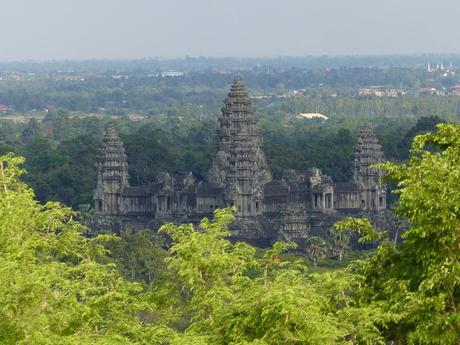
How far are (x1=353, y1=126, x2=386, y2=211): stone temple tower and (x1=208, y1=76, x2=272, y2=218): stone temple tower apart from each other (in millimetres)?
6341

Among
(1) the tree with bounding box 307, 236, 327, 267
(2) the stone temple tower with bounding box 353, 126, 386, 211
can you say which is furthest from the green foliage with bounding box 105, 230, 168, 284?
(2) the stone temple tower with bounding box 353, 126, 386, 211

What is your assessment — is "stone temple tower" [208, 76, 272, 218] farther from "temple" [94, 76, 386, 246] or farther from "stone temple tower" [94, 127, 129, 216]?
"stone temple tower" [94, 127, 129, 216]

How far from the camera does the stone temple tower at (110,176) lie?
109m

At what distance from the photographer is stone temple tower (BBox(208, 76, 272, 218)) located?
10256 centimetres

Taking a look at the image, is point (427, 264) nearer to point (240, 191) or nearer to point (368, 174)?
point (240, 191)

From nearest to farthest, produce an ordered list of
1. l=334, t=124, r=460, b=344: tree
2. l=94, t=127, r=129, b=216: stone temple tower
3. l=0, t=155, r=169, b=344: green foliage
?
l=0, t=155, r=169, b=344: green foliage → l=334, t=124, r=460, b=344: tree → l=94, t=127, r=129, b=216: stone temple tower

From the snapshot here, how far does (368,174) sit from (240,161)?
1073cm

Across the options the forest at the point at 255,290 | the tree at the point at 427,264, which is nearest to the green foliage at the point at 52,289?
the forest at the point at 255,290

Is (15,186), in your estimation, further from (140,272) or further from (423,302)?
(140,272)

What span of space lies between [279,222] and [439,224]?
6782cm

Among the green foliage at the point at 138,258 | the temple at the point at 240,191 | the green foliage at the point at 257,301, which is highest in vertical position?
the green foliage at the point at 257,301

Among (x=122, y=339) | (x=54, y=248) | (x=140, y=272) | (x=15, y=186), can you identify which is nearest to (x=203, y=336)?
(x=122, y=339)

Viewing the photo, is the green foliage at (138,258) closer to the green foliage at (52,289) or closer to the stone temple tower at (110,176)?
the stone temple tower at (110,176)

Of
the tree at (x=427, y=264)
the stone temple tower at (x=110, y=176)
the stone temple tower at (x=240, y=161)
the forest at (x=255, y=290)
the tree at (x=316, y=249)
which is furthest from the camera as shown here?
the stone temple tower at (x=110, y=176)
